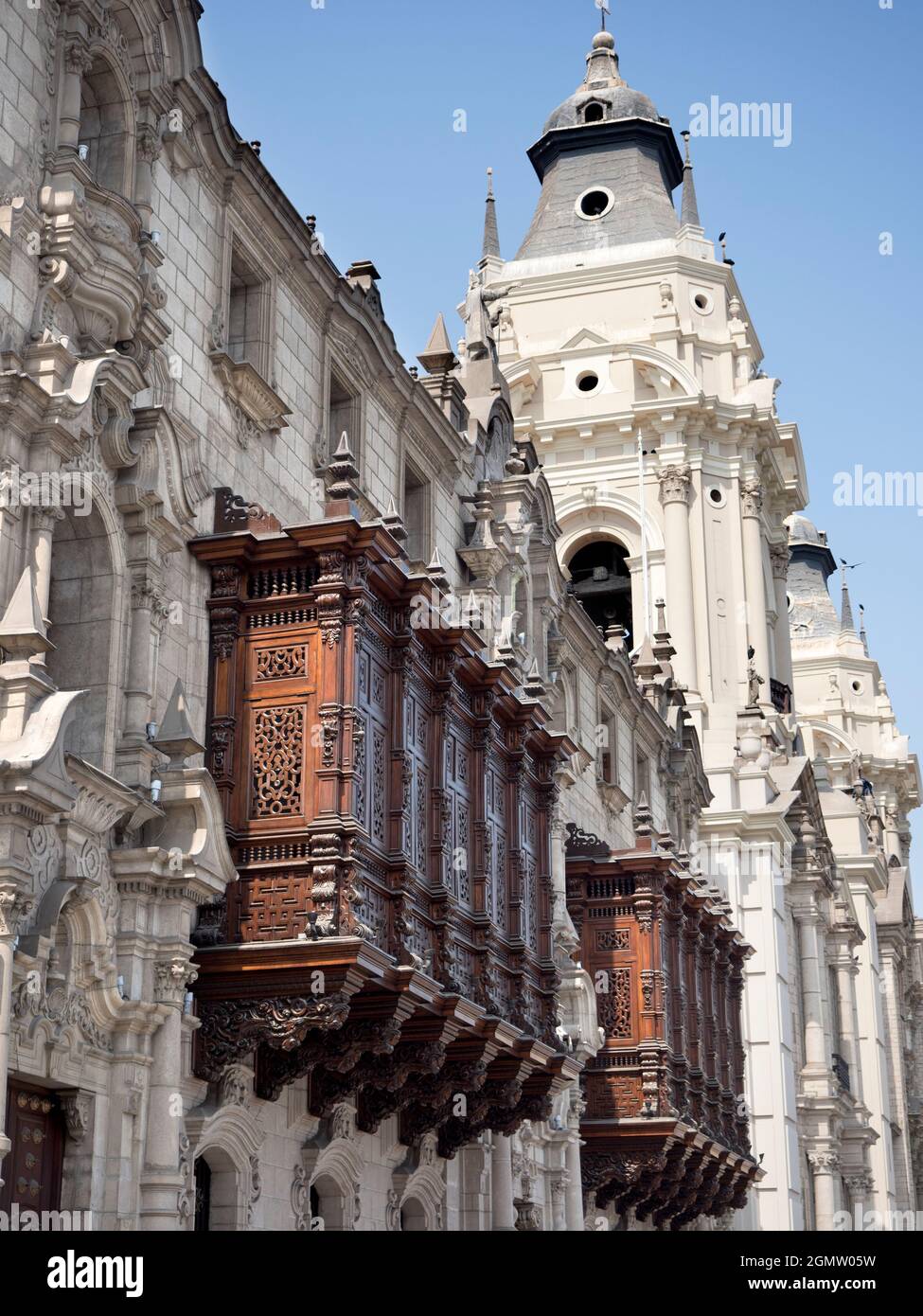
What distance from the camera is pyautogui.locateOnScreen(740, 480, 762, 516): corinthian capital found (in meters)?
49.9

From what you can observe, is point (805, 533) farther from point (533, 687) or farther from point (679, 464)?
point (533, 687)

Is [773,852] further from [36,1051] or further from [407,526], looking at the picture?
[36,1051]

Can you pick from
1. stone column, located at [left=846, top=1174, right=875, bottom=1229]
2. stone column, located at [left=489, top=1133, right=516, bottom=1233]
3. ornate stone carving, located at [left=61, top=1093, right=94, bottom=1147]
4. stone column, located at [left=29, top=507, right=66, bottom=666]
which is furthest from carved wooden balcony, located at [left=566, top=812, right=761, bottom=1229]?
stone column, located at [left=846, top=1174, right=875, bottom=1229]

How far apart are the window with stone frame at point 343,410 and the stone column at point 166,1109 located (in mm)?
8383

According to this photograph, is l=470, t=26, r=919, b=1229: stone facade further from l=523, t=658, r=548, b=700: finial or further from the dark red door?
the dark red door

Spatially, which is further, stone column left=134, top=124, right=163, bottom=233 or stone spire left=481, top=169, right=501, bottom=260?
stone spire left=481, top=169, right=501, bottom=260

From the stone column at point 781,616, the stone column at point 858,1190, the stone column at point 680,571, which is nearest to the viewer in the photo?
the stone column at point 680,571

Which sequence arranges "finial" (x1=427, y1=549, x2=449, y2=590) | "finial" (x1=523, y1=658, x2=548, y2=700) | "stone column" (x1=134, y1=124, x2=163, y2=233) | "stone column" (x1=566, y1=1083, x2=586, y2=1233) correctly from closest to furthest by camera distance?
"stone column" (x1=134, y1=124, x2=163, y2=233)
"finial" (x1=427, y1=549, x2=449, y2=590)
"finial" (x1=523, y1=658, x2=548, y2=700)
"stone column" (x1=566, y1=1083, x2=586, y2=1233)

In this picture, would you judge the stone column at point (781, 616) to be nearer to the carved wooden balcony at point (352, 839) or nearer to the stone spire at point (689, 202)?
the stone spire at point (689, 202)

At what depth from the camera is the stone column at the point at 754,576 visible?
49406 millimetres

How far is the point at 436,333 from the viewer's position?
30.1 m

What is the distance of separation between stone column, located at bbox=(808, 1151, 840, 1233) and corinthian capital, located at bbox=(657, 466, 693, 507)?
55.2ft

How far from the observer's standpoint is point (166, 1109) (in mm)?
17359

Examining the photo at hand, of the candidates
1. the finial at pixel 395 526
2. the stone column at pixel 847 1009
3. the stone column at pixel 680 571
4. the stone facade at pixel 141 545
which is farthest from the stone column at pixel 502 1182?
the stone column at pixel 847 1009
